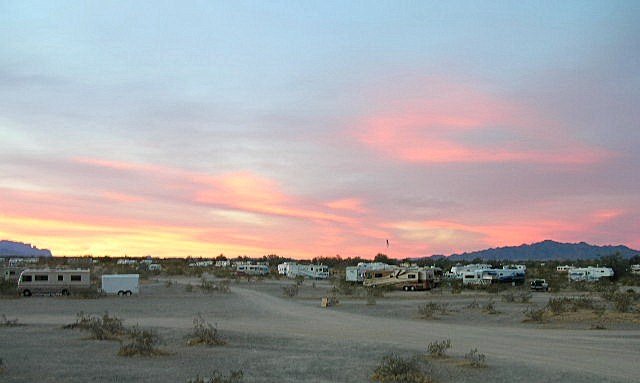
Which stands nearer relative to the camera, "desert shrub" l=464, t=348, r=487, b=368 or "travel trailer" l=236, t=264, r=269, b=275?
"desert shrub" l=464, t=348, r=487, b=368

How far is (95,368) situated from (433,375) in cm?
941

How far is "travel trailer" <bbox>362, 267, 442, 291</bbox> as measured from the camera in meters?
63.3

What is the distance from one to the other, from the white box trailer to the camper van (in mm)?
1437

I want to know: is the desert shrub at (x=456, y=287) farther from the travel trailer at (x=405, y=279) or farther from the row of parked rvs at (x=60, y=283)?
the row of parked rvs at (x=60, y=283)

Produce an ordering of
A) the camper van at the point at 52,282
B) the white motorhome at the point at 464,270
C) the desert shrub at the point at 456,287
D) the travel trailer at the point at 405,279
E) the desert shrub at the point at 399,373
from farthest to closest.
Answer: the white motorhome at the point at 464,270
the travel trailer at the point at 405,279
the desert shrub at the point at 456,287
the camper van at the point at 52,282
the desert shrub at the point at 399,373

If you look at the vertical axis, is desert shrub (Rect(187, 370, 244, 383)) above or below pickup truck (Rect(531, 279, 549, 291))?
below

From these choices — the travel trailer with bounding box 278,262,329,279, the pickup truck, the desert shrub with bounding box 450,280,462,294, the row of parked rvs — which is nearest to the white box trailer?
the row of parked rvs

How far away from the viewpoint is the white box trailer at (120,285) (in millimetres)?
54109

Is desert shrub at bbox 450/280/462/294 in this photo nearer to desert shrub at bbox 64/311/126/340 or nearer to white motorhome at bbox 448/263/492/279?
white motorhome at bbox 448/263/492/279

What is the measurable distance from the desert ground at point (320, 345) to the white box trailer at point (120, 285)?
424 inches

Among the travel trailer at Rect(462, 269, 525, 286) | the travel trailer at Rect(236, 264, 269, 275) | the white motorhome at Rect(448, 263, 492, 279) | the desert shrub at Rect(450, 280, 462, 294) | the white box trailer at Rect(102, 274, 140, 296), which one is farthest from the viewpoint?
the travel trailer at Rect(236, 264, 269, 275)

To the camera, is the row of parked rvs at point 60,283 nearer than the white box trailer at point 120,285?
Yes

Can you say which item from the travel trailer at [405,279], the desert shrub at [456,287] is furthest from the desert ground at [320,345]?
the travel trailer at [405,279]

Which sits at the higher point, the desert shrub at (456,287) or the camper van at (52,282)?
the camper van at (52,282)
